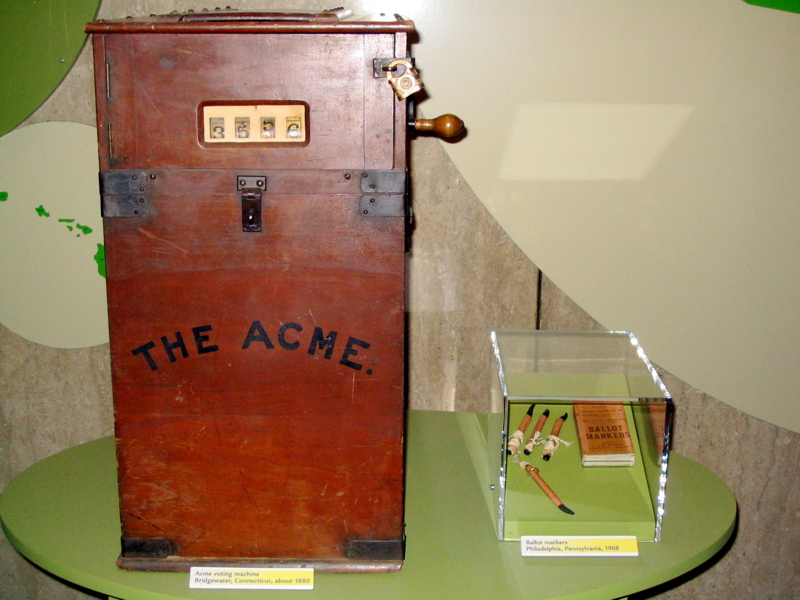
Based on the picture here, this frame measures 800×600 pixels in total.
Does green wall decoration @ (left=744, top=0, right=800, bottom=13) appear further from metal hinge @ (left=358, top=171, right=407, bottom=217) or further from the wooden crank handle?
metal hinge @ (left=358, top=171, right=407, bottom=217)

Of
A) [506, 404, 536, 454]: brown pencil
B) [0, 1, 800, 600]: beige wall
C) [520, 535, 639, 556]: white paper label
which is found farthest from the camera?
[0, 1, 800, 600]: beige wall

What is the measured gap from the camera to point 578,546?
131 centimetres

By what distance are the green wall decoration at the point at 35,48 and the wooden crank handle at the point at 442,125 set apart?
118 cm

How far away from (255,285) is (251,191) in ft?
0.51

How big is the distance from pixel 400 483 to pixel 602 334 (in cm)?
81

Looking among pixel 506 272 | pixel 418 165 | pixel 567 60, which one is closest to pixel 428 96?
pixel 418 165

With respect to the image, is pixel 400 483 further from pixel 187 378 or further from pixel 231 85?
pixel 231 85

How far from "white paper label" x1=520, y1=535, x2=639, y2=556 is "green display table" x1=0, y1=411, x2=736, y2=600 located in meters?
0.02

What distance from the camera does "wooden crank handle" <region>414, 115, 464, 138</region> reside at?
1217mm

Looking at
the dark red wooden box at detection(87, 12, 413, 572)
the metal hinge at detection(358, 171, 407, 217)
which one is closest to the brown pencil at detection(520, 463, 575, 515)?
the dark red wooden box at detection(87, 12, 413, 572)

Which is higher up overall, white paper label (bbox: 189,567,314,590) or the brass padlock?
the brass padlock

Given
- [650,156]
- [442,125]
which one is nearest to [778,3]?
[650,156]

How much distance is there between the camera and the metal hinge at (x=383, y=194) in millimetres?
1146

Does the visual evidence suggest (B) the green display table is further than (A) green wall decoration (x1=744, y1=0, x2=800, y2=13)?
No
